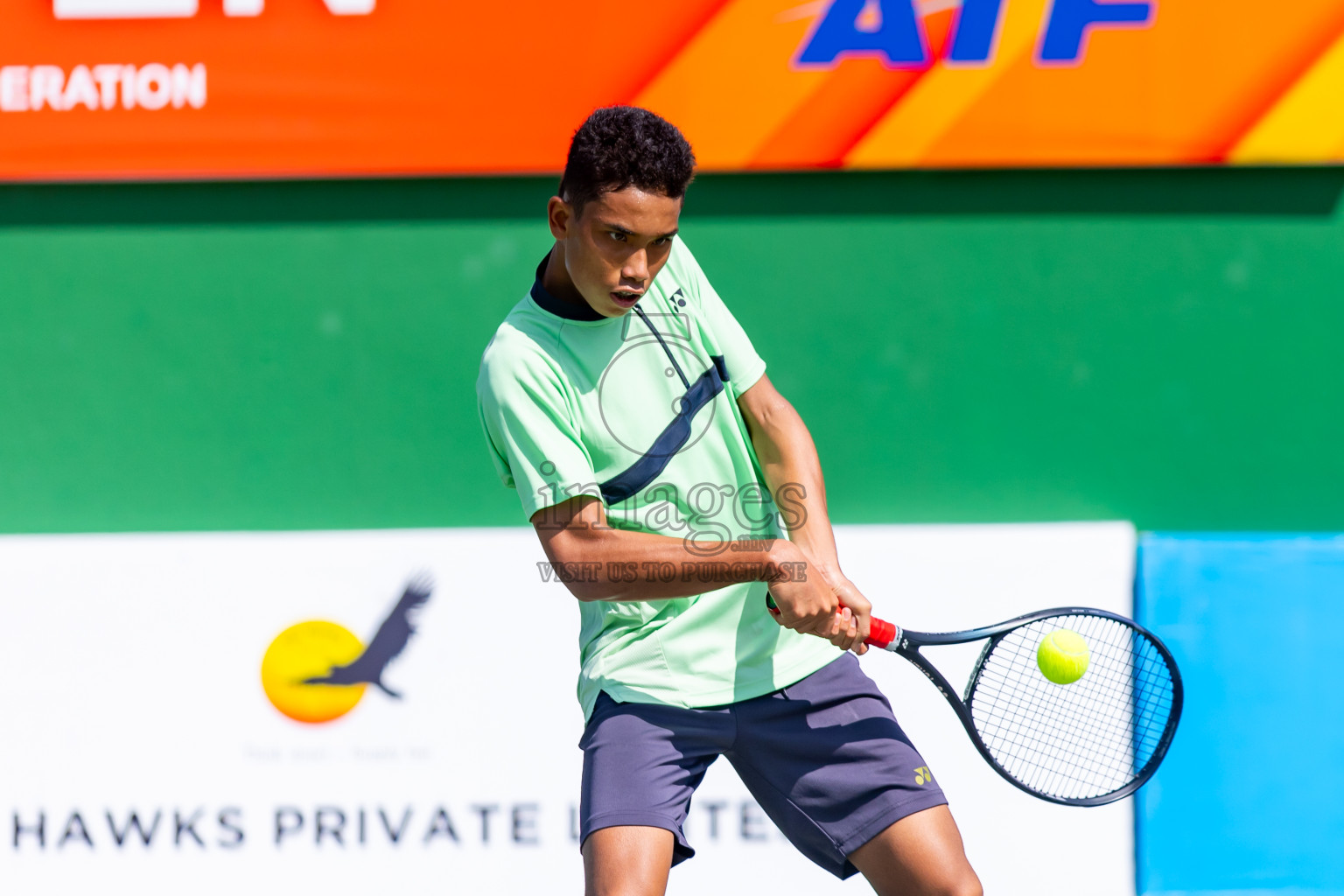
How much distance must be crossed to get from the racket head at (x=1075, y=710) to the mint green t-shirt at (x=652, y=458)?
2.00 ft

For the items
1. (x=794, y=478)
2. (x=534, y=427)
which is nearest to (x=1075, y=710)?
(x=794, y=478)

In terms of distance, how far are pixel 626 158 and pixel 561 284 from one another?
297 mm

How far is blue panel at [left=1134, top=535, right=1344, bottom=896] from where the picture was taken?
11.3ft

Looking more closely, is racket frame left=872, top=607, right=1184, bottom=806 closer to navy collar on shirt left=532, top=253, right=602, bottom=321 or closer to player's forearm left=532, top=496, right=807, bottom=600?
player's forearm left=532, top=496, right=807, bottom=600

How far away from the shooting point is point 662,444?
7.18 feet

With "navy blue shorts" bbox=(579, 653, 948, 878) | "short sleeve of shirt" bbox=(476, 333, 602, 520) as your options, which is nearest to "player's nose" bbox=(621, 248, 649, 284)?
"short sleeve of shirt" bbox=(476, 333, 602, 520)

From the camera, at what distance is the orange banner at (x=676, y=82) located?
3494mm

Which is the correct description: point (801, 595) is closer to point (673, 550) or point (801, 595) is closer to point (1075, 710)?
point (673, 550)

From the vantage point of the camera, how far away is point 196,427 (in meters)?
3.73

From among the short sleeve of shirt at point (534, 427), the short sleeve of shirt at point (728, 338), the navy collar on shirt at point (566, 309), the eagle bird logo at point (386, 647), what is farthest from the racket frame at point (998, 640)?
the eagle bird logo at point (386, 647)

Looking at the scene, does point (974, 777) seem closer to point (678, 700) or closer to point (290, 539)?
point (678, 700)

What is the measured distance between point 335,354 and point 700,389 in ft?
6.05

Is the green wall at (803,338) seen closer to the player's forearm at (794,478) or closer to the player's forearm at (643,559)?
the player's forearm at (794,478)

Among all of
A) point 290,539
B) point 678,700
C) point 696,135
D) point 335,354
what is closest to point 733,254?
point 696,135
